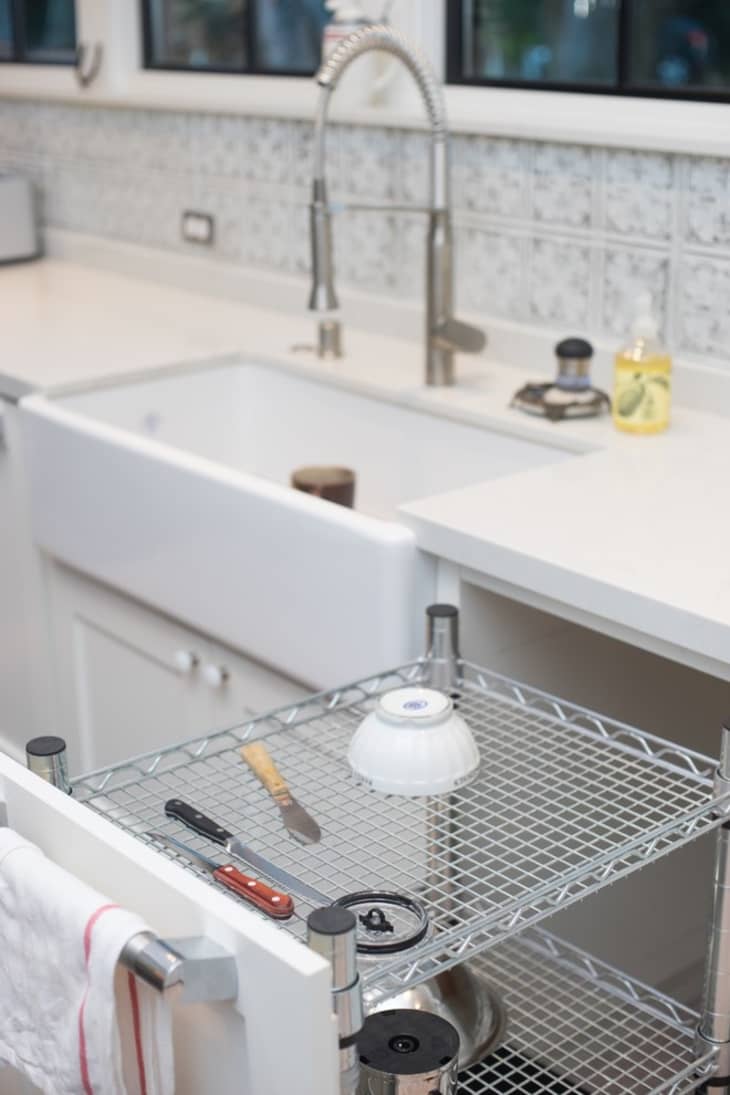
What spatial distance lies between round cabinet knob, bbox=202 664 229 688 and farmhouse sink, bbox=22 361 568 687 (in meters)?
0.06

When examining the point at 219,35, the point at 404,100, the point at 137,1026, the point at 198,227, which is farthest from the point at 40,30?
the point at 137,1026

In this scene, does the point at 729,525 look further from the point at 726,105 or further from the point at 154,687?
the point at 154,687

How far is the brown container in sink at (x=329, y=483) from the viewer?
6.05 feet

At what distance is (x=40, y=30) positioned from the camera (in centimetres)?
331

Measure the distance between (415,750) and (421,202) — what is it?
4.18 feet

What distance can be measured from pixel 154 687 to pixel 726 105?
107cm

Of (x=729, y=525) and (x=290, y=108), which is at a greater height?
(x=290, y=108)

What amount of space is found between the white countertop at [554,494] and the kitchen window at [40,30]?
3.27 feet

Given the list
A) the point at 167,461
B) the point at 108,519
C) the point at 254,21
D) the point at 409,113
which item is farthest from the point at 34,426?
the point at 254,21

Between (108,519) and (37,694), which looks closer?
(108,519)

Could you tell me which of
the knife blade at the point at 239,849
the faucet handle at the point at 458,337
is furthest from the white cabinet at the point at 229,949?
the faucet handle at the point at 458,337

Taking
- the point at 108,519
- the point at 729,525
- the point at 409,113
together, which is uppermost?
the point at 409,113

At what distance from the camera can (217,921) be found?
902 mm

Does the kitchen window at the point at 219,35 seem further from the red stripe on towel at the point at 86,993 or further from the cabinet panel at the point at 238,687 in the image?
the red stripe on towel at the point at 86,993
